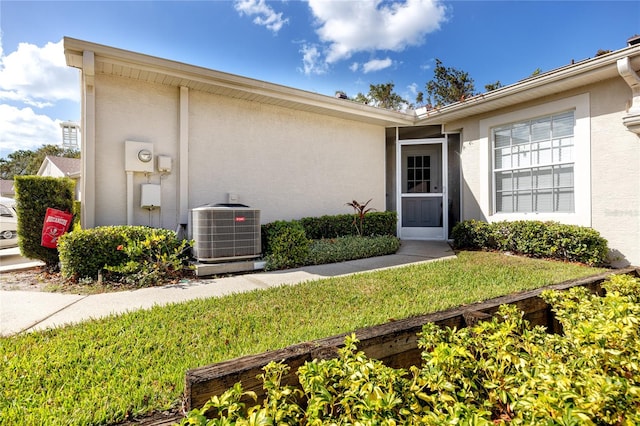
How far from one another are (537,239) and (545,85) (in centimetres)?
285

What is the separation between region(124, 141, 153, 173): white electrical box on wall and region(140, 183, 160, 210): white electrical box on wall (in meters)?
0.28

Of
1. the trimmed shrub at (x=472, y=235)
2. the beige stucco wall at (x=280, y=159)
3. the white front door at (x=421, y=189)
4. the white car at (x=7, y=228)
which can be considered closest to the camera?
the beige stucco wall at (x=280, y=159)

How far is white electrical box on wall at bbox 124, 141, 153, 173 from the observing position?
5.22 meters

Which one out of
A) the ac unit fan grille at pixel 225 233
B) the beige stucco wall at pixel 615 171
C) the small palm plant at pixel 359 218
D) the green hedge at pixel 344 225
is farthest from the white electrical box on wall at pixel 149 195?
the beige stucco wall at pixel 615 171

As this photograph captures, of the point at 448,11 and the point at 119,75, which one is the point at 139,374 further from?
the point at 448,11

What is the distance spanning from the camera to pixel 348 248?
19.9ft

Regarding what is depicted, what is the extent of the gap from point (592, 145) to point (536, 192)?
4.06ft

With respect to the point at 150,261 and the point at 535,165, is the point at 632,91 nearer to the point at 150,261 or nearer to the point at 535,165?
the point at 535,165

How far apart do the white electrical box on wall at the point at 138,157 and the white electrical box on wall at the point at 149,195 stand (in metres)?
0.28

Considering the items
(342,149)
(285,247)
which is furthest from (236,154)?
(342,149)

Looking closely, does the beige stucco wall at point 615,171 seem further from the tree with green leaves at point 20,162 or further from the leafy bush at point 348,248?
the tree with green leaves at point 20,162

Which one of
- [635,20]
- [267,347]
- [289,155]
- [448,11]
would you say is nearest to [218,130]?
[289,155]

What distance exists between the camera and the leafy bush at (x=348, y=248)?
5.66 m

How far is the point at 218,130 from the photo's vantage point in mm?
6074
